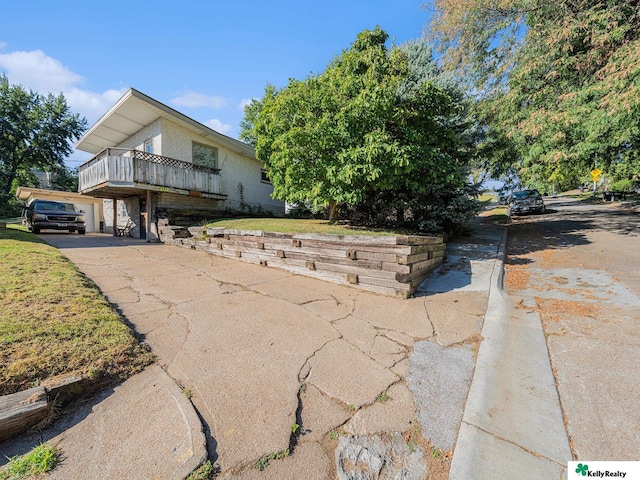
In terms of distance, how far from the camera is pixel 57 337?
7.53ft

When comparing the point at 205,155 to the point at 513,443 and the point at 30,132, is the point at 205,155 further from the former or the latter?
the point at 30,132

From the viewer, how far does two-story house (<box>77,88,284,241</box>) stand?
32.1ft

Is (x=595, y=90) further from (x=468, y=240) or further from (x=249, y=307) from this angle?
(x=249, y=307)

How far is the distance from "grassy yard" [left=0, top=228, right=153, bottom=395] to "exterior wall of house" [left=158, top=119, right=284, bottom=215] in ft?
31.5

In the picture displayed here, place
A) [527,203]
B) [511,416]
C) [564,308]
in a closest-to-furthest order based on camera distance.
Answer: [511,416] → [564,308] → [527,203]

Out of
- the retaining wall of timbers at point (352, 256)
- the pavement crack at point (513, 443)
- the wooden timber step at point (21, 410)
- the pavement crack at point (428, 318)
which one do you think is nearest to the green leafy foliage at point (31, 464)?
the wooden timber step at point (21, 410)

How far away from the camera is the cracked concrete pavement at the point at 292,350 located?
5.51 feet

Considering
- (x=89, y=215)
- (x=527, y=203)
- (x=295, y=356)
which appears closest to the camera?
(x=295, y=356)

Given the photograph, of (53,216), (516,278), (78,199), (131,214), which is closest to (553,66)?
(516,278)

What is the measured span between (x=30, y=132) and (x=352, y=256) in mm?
35593

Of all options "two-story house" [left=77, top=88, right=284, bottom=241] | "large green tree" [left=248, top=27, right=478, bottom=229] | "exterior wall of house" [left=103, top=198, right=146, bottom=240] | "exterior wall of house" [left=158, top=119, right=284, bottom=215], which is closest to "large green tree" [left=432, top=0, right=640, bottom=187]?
"large green tree" [left=248, top=27, right=478, bottom=229]

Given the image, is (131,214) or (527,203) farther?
(527,203)

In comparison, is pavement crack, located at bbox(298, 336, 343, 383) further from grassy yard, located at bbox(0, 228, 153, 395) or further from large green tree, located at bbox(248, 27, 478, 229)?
large green tree, located at bbox(248, 27, 478, 229)

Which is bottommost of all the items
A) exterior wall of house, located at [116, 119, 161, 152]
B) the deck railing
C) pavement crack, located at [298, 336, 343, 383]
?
pavement crack, located at [298, 336, 343, 383]
